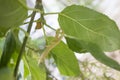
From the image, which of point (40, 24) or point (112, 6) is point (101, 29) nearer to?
point (40, 24)

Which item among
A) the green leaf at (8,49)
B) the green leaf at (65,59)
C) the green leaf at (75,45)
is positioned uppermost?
the green leaf at (8,49)

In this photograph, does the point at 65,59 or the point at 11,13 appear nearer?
the point at 11,13

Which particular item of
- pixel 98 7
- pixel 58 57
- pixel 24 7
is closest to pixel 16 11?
pixel 24 7

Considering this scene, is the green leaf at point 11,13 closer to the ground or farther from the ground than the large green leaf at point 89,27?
farther from the ground

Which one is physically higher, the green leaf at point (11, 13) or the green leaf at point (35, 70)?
the green leaf at point (11, 13)
